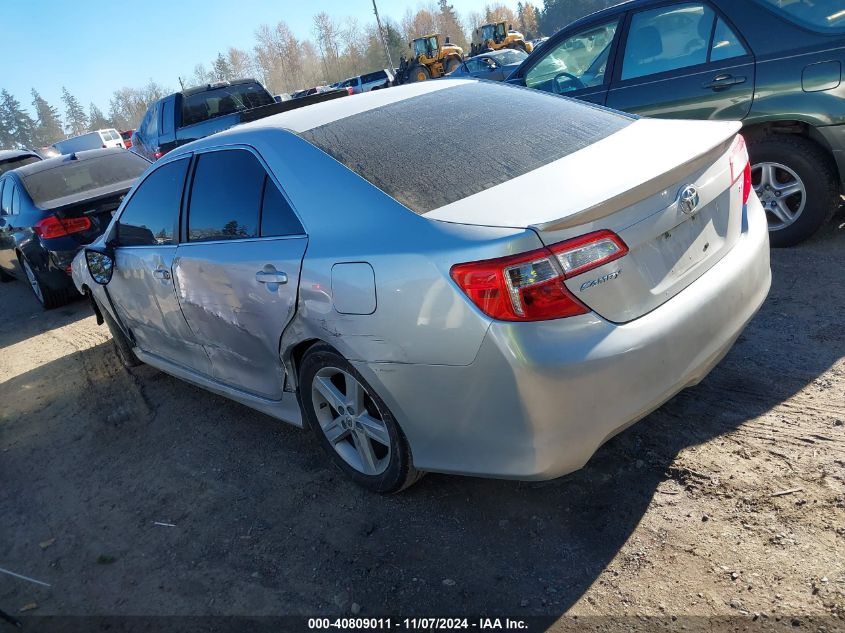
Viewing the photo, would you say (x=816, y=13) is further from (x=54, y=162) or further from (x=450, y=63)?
(x=450, y=63)

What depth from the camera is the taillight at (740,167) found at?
2775 mm

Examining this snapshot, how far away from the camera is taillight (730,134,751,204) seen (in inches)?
109

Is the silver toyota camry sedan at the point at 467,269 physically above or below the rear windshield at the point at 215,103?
below

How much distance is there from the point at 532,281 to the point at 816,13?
3.63 m

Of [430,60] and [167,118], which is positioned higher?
[167,118]

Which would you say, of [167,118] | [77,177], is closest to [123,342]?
[77,177]

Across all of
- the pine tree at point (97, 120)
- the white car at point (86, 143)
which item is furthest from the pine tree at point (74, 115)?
the white car at point (86, 143)

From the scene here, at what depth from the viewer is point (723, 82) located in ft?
15.4

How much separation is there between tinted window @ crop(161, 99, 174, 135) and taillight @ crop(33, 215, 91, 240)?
520cm

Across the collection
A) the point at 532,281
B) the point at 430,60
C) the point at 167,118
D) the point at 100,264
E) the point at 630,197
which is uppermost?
the point at 167,118

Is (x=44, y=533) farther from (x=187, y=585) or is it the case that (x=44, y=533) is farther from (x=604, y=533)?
(x=604, y=533)

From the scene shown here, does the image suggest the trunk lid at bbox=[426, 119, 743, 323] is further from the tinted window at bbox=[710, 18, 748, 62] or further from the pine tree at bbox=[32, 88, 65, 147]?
the pine tree at bbox=[32, 88, 65, 147]

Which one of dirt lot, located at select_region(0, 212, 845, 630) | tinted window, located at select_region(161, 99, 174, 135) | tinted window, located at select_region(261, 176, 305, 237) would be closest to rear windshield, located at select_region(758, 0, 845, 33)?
dirt lot, located at select_region(0, 212, 845, 630)

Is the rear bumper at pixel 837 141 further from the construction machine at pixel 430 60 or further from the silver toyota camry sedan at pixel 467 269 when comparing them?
the construction machine at pixel 430 60
